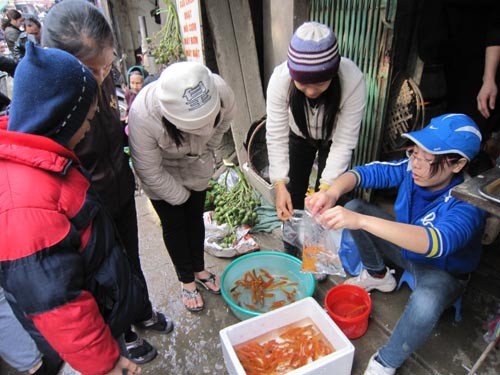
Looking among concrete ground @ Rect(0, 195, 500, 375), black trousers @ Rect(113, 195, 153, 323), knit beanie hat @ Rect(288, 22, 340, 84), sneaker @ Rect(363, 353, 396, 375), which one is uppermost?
knit beanie hat @ Rect(288, 22, 340, 84)

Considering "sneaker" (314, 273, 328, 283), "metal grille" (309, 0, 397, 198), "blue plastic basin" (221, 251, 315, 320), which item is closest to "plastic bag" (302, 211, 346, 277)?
"blue plastic basin" (221, 251, 315, 320)

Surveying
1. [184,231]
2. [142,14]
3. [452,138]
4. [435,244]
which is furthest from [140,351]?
[142,14]

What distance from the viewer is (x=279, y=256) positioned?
2559 mm

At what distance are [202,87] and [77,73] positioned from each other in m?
0.55

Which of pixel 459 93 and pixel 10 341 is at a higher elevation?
pixel 459 93

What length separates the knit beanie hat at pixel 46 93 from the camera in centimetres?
102

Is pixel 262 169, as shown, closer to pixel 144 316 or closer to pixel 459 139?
pixel 144 316

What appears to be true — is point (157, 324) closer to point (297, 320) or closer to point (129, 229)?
point (129, 229)

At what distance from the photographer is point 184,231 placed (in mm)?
2242

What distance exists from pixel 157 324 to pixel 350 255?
1514 millimetres

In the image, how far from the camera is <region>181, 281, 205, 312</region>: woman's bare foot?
8.00 ft

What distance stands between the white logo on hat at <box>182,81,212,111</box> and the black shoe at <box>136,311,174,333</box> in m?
1.52

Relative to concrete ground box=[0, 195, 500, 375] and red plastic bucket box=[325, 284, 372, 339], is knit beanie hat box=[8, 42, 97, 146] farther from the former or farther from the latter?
red plastic bucket box=[325, 284, 372, 339]

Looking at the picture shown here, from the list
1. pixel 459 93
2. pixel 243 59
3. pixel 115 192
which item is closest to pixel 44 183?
pixel 115 192
